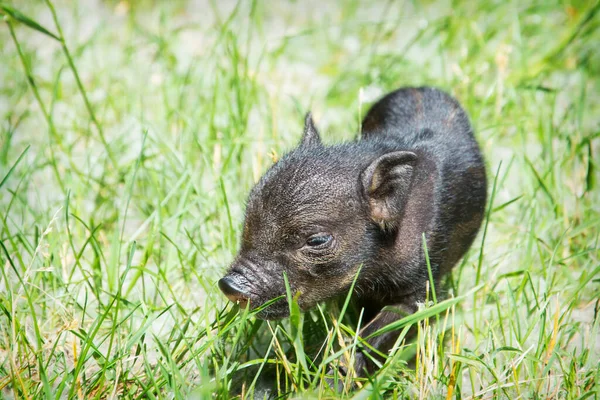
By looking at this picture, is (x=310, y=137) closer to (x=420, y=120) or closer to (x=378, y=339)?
(x=420, y=120)

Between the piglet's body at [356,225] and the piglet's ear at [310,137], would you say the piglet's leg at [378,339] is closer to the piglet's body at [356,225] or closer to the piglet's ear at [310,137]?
the piglet's body at [356,225]

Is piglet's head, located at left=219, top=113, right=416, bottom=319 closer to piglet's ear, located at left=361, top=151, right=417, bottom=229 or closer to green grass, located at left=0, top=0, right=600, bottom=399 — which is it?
piglet's ear, located at left=361, top=151, right=417, bottom=229

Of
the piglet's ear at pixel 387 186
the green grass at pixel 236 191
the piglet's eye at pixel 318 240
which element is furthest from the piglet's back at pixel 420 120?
the piglet's eye at pixel 318 240

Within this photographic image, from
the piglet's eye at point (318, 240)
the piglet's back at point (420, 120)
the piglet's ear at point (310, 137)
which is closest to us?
the piglet's eye at point (318, 240)

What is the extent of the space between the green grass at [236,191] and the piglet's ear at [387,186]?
594 mm

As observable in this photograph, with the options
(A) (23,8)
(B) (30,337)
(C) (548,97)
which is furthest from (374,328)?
(A) (23,8)

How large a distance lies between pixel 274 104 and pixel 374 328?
265 centimetres

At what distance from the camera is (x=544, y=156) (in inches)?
222

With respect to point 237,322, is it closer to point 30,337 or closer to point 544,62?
point 30,337

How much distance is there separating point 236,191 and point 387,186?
5.74 ft

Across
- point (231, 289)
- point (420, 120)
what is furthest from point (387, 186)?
point (420, 120)

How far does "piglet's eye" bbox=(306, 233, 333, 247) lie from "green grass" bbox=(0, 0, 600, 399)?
1.48 feet

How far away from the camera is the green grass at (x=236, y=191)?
3.53 metres

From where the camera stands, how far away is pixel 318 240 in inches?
143
